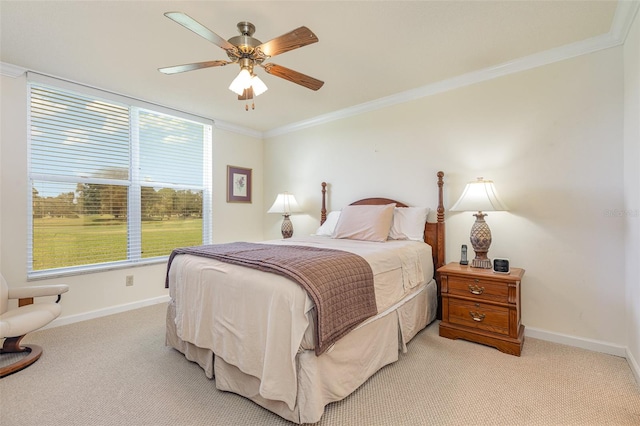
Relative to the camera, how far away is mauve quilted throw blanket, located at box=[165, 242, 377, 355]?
1.50 m

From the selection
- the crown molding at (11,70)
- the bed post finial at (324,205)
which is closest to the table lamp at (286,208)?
the bed post finial at (324,205)

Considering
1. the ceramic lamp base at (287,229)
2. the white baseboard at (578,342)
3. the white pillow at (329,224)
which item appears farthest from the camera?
the ceramic lamp base at (287,229)

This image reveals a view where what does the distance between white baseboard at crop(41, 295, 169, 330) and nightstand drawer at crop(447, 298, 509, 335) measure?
11.0 ft

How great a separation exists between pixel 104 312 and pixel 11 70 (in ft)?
8.15

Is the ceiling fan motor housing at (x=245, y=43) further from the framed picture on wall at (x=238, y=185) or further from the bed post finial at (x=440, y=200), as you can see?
the framed picture on wall at (x=238, y=185)

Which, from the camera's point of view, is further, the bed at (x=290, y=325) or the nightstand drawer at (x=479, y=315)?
the nightstand drawer at (x=479, y=315)

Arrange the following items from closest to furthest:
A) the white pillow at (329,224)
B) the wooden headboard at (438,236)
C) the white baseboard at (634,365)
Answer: the white baseboard at (634,365) < the wooden headboard at (438,236) < the white pillow at (329,224)

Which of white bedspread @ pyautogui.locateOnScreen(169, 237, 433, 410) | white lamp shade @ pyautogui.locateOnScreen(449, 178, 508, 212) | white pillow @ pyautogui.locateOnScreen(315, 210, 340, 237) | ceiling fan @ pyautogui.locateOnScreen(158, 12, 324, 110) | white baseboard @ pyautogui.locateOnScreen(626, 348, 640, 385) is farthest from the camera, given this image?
white pillow @ pyautogui.locateOnScreen(315, 210, 340, 237)

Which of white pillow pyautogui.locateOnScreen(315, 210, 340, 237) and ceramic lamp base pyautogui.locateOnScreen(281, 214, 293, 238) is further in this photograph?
ceramic lamp base pyautogui.locateOnScreen(281, 214, 293, 238)

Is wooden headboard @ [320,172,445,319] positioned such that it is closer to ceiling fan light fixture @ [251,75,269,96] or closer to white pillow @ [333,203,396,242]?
white pillow @ [333,203,396,242]

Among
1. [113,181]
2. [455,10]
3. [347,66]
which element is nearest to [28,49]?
[113,181]

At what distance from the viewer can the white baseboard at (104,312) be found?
2.89m

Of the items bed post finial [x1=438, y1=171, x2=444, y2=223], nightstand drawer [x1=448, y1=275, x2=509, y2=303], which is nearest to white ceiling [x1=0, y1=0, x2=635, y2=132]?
bed post finial [x1=438, y1=171, x2=444, y2=223]

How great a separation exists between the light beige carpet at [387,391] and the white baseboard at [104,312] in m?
0.50
